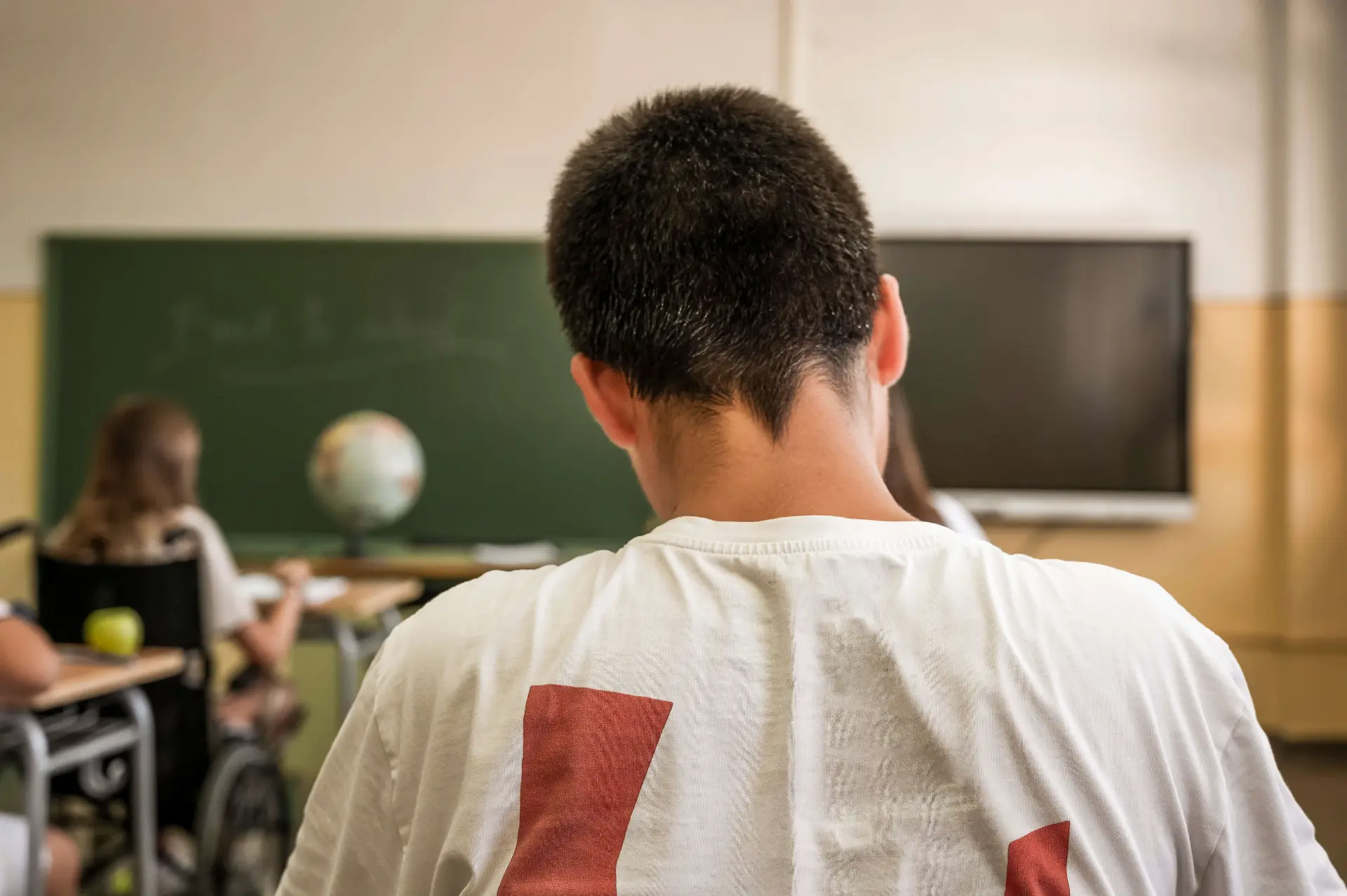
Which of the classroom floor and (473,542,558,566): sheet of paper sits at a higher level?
(473,542,558,566): sheet of paper

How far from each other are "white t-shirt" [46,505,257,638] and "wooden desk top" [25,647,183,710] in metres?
0.22

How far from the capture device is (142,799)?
215 centimetres

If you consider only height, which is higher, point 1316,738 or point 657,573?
point 657,573

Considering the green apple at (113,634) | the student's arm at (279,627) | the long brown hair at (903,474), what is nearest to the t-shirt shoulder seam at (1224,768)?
the long brown hair at (903,474)

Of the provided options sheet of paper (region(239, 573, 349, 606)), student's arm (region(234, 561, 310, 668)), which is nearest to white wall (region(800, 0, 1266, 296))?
sheet of paper (region(239, 573, 349, 606))

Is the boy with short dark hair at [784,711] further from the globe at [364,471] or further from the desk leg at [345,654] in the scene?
the globe at [364,471]

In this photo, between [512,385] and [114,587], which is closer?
[114,587]

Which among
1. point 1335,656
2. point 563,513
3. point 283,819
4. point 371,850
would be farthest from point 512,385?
point 371,850

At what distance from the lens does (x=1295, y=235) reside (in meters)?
4.24

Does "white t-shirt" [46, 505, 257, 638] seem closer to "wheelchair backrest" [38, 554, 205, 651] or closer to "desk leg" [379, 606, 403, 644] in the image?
"wheelchair backrest" [38, 554, 205, 651]

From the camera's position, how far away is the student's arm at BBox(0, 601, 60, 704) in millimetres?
1711

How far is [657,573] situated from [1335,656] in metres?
4.50

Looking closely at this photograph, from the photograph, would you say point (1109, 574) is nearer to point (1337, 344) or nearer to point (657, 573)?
point (657, 573)

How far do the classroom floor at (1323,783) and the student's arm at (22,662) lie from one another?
332cm
